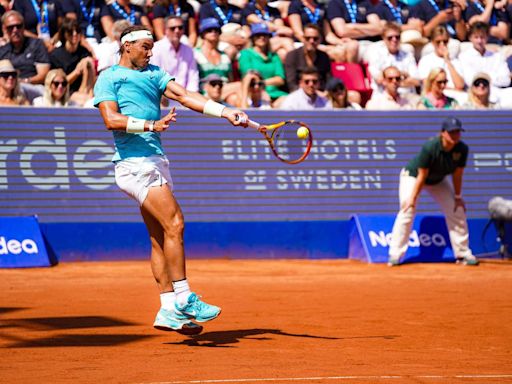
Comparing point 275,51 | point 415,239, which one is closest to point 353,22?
point 275,51

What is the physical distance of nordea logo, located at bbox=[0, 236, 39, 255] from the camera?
12648 mm

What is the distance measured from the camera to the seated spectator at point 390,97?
15.2 meters

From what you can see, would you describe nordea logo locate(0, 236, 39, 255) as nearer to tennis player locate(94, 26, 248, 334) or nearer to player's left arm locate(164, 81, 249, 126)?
tennis player locate(94, 26, 248, 334)

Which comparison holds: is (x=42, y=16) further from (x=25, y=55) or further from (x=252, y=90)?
(x=252, y=90)

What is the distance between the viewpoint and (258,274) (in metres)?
12.7

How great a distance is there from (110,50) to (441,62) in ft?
19.2

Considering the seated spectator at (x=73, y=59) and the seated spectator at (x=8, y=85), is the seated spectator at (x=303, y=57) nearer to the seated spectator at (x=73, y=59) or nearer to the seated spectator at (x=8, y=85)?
the seated spectator at (x=73, y=59)

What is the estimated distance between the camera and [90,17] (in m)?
15.8

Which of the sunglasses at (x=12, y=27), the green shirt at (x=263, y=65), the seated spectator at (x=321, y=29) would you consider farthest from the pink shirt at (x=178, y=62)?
the seated spectator at (x=321, y=29)

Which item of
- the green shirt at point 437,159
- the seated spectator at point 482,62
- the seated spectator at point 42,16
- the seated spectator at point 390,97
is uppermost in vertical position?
the seated spectator at point 42,16

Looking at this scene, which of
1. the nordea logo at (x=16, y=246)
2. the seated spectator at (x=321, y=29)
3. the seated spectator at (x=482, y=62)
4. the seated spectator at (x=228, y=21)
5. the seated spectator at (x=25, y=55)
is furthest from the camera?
the seated spectator at (x=482, y=62)

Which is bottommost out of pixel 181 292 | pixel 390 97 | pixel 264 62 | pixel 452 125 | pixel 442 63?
pixel 181 292

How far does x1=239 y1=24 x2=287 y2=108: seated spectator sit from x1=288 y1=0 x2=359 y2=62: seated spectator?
102 cm

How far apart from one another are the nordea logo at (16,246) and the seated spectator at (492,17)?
9837 millimetres
